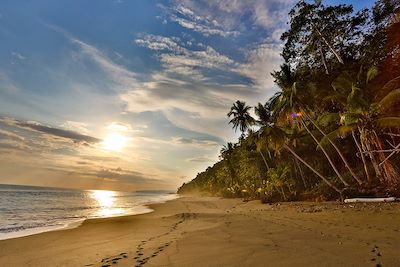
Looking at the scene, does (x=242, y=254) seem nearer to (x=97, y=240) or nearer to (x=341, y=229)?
(x=341, y=229)

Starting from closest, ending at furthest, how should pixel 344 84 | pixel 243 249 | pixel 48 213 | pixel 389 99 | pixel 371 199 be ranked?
pixel 243 249 → pixel 371 199 → pixel 389 99 → pixel 344 84 → pixel 48 213

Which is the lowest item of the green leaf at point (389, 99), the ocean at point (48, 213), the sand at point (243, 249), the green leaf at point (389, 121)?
the sand at point (243, 249)

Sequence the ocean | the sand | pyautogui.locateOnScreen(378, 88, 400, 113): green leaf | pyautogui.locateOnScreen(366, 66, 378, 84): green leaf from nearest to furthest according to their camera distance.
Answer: the sand, the ocean, pyautogui.locateOnScreen(378, 88, 400, 113): green leaf, pyautogui.locateOnScreen(366, 66, 378, 84): green leaf

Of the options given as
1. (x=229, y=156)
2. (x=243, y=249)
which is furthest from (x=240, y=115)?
(x=243, y=249)

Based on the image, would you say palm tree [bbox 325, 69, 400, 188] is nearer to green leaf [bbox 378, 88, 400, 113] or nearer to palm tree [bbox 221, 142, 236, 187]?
green leaf [bbox 378, 88, 400, 113]

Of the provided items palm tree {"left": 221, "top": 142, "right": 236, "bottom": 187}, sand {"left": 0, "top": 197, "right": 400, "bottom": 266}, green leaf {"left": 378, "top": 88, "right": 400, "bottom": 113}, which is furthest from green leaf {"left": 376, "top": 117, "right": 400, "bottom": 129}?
palm tree {"left": 221, "top": 142, "right": 236, "bottom": 187}

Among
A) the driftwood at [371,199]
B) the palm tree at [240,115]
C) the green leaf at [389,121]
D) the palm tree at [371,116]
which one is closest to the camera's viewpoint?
the driftwood at [371,199]

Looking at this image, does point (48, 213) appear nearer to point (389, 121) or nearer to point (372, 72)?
point (389, 121)

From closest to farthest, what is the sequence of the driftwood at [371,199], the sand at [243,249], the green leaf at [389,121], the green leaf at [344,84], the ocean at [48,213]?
1. the sand at [243,249]
2. the ocean at [48,213]
3. the driftwood at [371,199]
4. the green leaf at [389,121]
5. the green leaf at [344,84]

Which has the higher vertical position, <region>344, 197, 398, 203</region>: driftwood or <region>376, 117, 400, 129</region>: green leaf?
<region>376, 117, 400, 129</region>: green leaf

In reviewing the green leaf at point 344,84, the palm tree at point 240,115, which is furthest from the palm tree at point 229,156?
the green leaf at point 344,84

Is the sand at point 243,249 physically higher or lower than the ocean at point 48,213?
lower

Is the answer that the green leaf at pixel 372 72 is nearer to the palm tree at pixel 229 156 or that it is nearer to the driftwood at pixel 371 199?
the driftwood at pixel 371 199

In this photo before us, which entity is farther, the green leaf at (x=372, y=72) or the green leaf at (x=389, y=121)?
the green leaf at (x=372, y=72)
